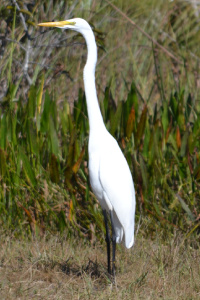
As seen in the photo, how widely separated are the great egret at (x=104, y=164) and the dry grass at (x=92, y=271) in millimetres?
205

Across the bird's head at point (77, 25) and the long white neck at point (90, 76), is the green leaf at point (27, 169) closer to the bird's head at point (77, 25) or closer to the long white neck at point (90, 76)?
the long white neck at point (90, 76)

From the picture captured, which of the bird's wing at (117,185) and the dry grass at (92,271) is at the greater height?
the bird's wing at (117,185)

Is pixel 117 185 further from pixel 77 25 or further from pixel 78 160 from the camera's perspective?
pixel 77 25

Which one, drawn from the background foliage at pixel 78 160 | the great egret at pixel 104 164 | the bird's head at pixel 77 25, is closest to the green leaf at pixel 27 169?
the background foliage at pixel 78 160

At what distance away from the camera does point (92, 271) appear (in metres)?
3.11

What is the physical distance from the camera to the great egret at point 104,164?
9.58 ft

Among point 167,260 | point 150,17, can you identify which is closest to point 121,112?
point 167,260

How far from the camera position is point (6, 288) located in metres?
2.83

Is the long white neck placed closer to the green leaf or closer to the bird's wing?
the bird's wing

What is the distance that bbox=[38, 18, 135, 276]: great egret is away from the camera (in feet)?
9.58

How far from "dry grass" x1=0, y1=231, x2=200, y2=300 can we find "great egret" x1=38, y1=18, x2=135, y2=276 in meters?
0.21

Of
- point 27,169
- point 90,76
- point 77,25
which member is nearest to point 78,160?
point 27,169

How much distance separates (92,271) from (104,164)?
0.71 m

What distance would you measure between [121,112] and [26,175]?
91cm
